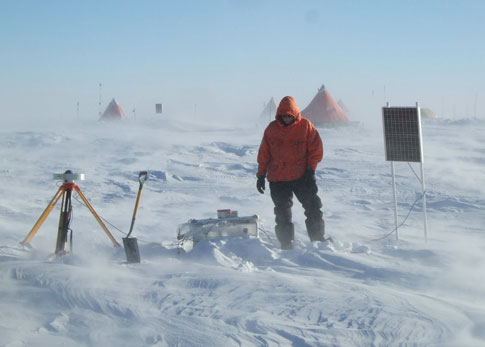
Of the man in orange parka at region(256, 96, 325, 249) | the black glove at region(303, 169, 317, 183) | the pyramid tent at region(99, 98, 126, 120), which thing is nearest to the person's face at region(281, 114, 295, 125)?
the man in orange parka at region(256, 96, 325, 249)

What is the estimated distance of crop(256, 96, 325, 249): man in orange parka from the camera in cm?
395

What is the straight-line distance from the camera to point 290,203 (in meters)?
4.07

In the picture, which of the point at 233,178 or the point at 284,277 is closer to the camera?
the point at 284,277

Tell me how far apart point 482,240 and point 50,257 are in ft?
11.6

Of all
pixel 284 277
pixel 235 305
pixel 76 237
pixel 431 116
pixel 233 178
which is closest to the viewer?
pixel 235 305

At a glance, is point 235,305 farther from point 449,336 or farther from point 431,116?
point 431,116

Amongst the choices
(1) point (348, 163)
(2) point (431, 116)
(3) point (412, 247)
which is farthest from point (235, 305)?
(2) point (431, 116)

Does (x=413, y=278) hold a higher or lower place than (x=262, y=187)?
lower

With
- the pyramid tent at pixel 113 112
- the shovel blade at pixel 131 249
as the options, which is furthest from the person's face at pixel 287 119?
the pyramid tent at pixel 113 112

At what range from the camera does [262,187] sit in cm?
412

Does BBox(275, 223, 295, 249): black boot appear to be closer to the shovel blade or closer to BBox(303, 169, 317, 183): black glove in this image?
BBox(303, 169, 317, 183): black glove

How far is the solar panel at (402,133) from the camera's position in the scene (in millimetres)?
4312

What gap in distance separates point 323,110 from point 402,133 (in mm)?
16997

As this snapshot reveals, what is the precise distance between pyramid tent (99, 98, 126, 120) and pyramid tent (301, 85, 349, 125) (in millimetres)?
10163
